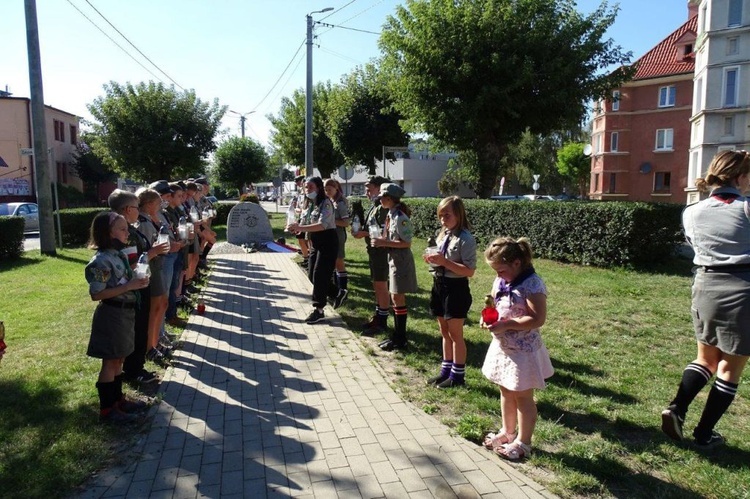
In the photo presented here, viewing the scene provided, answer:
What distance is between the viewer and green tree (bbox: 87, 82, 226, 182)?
2209 centimetres

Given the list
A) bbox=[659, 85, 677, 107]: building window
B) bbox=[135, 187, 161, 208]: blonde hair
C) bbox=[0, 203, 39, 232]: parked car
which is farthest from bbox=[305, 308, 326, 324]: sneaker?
bbox=[659, 85, 677, 107]: building window

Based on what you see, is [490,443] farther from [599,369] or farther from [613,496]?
[599,369]

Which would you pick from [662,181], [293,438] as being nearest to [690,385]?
[293,438]

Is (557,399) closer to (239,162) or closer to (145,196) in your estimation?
(145,196)

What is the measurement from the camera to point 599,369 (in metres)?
5.22

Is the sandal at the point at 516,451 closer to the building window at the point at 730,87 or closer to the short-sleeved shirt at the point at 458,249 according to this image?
the short-sleeved shirt at the point at 458,249

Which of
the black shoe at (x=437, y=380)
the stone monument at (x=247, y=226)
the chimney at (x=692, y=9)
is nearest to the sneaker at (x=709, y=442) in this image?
the black shoe at (x=437, y=380)

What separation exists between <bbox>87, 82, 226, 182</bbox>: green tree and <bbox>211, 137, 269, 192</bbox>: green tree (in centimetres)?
1518

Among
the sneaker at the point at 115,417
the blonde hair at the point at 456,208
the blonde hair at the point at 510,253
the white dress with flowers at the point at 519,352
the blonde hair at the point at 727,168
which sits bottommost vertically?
the sneaker at the point at 115,417

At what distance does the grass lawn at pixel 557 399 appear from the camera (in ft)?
10.6

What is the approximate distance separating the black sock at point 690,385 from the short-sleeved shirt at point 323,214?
4235 millimetres

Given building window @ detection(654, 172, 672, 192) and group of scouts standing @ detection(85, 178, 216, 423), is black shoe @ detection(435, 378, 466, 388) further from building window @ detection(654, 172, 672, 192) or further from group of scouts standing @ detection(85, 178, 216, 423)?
Result: building window @ detection(654, 172, 672, 192)

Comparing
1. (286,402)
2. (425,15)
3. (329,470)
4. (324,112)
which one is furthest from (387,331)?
→ (324,112)

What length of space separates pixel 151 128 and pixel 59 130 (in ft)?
79.3
